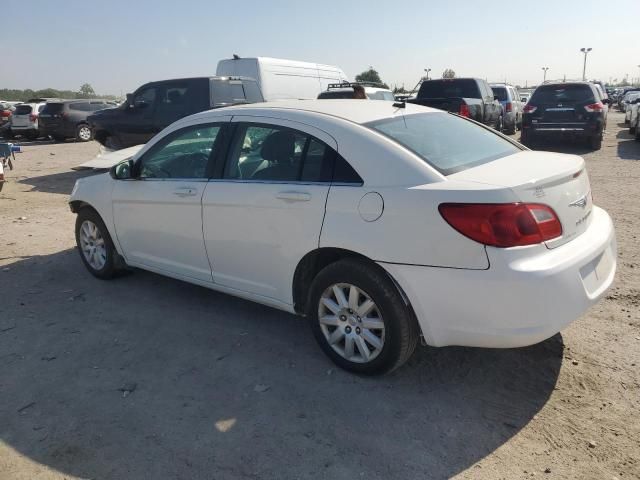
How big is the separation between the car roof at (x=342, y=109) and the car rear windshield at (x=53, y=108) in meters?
20.2

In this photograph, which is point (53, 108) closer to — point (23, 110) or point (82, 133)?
point (82, 133)

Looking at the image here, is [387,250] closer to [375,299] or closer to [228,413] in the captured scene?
[375,299]

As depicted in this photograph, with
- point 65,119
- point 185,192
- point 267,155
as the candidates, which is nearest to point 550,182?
point 267,155

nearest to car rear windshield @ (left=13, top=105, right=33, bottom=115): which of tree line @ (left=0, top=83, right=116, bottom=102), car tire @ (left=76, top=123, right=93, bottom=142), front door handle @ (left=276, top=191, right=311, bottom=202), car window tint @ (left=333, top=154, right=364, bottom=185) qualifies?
car tire @ (left=76, top=123, right=93, bottom=142)

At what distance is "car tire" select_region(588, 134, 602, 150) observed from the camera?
14.1m

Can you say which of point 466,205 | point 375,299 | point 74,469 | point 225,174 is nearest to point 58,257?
point 225,174

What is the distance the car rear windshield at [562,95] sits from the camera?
13.9 m

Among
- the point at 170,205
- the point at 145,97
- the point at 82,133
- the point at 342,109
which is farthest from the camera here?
the point at 82,133

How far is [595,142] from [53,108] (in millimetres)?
19602

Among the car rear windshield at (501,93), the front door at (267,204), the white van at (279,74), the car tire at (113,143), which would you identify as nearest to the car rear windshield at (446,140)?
the front door at (267,204)

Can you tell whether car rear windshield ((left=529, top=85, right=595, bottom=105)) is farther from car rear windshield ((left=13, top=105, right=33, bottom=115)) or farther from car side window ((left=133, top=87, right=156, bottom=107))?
car rear windshield ((left=13, top=105, right=33, bottom=115))

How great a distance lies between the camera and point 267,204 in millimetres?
3594

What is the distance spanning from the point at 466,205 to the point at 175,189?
240cm

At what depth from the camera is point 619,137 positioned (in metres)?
18.0
